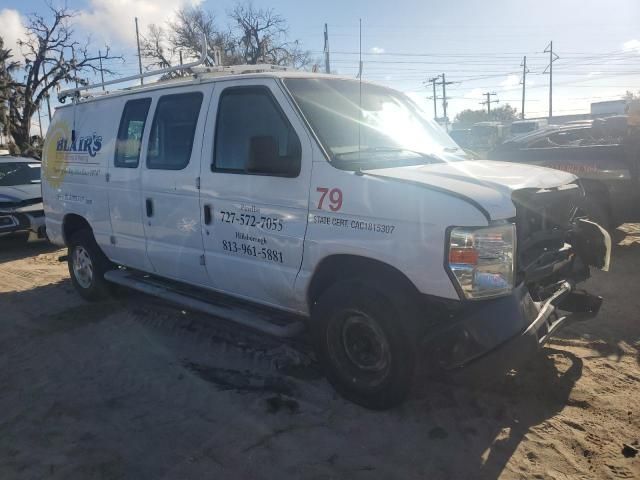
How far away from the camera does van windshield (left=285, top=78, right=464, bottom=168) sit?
3734 mm

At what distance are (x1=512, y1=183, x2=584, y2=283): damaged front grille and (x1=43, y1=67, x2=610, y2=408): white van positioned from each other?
0.02m

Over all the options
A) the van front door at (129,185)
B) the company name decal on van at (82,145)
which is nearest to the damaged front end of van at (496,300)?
the van front door at (129,185)

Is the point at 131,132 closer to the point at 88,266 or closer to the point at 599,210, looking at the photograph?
the point at 88,266

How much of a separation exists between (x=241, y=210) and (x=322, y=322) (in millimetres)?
1078

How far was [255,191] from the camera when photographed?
3.93 metres

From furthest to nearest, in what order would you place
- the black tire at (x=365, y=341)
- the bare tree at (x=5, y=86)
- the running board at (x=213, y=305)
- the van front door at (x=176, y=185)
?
1. the bare tree at (x=5, y=86)
2. the van front door at (x=176, y=185)
3. the running board at (x=213, y=305)
4. the black tire at (x=365, y=341)

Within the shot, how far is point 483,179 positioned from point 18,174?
9945 mm

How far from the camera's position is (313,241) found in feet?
11.8

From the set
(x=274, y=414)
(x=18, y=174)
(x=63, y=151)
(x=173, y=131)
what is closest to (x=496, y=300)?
(x=274, y=414)

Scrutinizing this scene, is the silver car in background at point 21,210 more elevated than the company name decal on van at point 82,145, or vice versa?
the company name decal on van at point 82,145

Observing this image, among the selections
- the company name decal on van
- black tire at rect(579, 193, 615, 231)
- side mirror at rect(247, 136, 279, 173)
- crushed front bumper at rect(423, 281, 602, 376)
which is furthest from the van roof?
black tire at rect(579, 193, 615, 231)

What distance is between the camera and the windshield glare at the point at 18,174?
33.6 feet

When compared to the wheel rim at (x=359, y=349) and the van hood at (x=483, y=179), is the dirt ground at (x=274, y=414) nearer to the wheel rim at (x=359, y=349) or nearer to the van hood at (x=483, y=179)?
the wheel rim at (x=359, y=349)

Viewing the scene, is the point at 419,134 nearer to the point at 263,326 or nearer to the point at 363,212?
the point at 363,212
